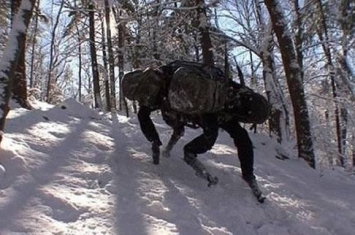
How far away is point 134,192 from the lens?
466 cm

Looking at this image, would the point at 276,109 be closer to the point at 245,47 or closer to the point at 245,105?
the point at 245,47

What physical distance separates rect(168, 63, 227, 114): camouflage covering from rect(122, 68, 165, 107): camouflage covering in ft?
1.07

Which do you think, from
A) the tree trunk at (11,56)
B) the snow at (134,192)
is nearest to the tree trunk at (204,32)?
the snow at (134,192)

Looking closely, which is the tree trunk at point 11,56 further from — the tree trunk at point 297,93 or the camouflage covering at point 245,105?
the tree trunk at point 297,93

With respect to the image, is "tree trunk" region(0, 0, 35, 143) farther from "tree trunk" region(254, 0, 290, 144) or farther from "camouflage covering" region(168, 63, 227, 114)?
"tree trunk" region(254, 0, 290, 144)

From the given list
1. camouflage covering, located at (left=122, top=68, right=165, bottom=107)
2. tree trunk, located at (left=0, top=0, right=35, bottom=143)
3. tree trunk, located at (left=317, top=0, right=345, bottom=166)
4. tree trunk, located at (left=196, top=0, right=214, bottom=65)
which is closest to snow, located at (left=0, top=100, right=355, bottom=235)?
tree trunk, located at (left=0, top=0, right=35, bottom=143)

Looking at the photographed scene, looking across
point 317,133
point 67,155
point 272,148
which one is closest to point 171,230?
point 67,155

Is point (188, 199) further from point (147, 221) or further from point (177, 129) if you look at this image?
point (177, 129)

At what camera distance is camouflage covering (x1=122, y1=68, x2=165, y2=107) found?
18.5 feet

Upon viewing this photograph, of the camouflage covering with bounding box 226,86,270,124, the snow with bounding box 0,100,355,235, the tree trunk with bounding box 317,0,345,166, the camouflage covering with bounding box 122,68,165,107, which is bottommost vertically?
the snow with bounding box 0,100,355,235

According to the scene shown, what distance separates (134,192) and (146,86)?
149 centimetres

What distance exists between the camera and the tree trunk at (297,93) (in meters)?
8.95

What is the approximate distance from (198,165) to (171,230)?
1.72m

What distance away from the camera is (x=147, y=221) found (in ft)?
12.9
